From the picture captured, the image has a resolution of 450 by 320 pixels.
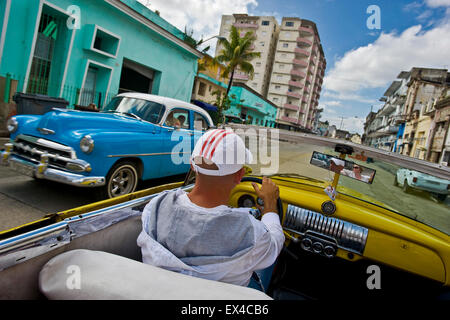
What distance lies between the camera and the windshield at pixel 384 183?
219 centimetres

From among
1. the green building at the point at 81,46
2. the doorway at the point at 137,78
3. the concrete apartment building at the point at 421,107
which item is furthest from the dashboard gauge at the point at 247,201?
the concrete apartment building at the point at 421,107

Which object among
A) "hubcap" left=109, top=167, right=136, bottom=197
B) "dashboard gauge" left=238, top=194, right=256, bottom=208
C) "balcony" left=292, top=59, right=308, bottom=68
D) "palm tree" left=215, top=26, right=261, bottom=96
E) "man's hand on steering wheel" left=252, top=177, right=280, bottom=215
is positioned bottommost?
"hubcap" left=109, top=167, right=136, bottom=197

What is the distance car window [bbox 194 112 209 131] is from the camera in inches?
238

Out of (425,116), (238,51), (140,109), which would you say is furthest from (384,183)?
(425,116)

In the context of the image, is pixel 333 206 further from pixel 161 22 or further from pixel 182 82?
pixel 182 82

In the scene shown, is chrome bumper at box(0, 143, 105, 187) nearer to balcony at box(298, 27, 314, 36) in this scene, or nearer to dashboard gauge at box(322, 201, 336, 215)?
dashboard gauge at box(322, 201, 336, 215)

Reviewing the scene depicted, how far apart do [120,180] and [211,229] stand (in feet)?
12.0

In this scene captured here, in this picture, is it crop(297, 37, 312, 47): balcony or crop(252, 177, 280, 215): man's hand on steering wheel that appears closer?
crop(252, 177, 280, 215): man's hand on steering wheel

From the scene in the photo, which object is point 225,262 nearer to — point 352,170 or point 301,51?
point 352,170

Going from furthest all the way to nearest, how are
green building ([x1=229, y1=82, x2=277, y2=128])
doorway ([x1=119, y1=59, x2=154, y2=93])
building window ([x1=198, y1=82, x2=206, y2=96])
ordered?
green building ([x1=229, y1=82, x2=277, y2=128]) → building window ([x1=198, y1=82, x2=206, y2=96]) → doorway ([x1=119, y1=59, x2=154, y2=93])

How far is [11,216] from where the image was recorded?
10.6ft

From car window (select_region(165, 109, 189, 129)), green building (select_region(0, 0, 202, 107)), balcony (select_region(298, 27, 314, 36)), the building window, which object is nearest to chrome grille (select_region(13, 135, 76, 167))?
car window (select_region(165, 109, 189, 129))

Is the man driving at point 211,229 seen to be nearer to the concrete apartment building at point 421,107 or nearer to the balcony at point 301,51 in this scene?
the concrete apartment building at point 421,107
